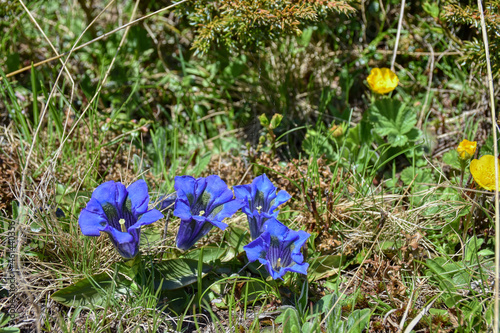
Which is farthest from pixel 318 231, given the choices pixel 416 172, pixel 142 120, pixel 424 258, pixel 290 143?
pixel 142 120

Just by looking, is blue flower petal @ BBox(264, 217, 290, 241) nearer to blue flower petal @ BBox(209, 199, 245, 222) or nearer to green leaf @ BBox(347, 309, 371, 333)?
blue flower petal @ BBox(209, 199, 245, 222)

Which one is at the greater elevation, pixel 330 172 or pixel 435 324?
pixel 330 172

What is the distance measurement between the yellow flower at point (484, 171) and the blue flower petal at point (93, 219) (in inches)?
62.1

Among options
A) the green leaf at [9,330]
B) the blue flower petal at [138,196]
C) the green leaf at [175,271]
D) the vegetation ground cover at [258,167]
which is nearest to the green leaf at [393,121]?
the vegetation ground cover at [258,167]

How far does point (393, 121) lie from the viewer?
2.77 meters

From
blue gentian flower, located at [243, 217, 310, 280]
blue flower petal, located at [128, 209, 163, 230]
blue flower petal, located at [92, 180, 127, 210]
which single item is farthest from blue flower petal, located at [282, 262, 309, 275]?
blue flower petal, located at [92, 180, 127, 210]

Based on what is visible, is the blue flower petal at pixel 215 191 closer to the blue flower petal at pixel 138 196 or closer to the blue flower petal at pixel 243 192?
the blue flower petal at pixel 243 192

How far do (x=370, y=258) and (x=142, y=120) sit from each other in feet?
5.44

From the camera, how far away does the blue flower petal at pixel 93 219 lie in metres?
1.68

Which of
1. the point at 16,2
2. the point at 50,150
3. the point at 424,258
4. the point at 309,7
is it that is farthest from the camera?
the point at 16,2

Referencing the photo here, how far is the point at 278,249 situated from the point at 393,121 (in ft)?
4.16

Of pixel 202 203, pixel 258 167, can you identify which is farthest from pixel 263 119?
pixel 202 203

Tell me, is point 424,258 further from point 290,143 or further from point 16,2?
point 16,2

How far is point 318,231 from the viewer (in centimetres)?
230
